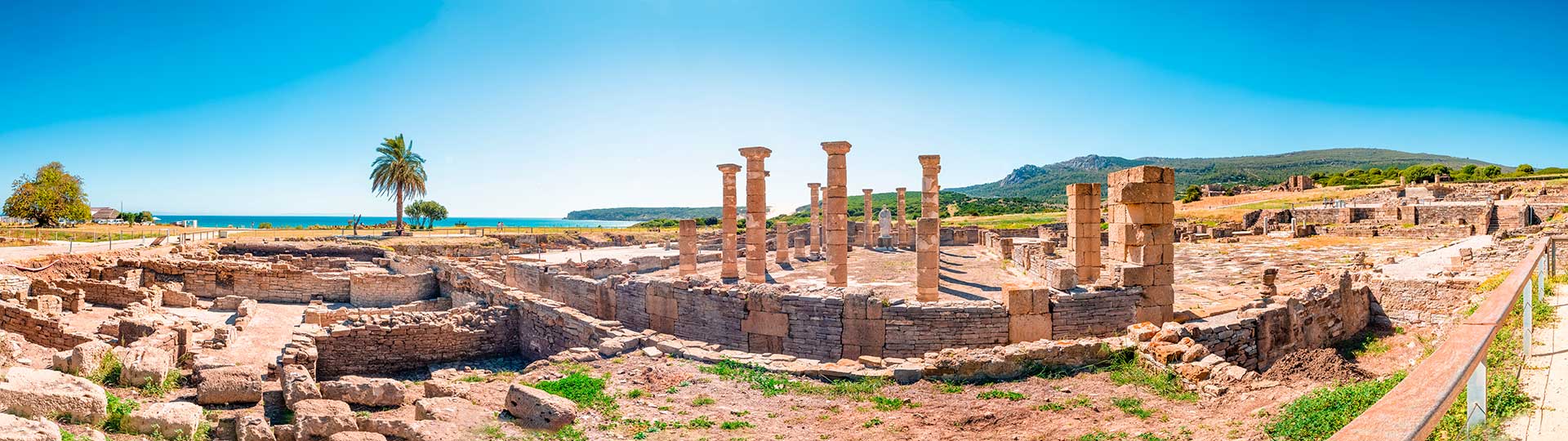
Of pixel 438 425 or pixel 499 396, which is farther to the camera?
pixel 499 396

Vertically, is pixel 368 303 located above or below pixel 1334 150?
below

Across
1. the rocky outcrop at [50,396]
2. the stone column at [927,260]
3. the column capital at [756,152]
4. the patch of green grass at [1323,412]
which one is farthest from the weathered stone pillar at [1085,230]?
the rocky outcrop at [50,396]

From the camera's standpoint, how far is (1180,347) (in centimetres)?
962

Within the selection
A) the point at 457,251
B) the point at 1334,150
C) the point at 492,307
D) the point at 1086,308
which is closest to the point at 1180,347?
the point at 1086,308

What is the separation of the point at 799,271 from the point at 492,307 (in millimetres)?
10460

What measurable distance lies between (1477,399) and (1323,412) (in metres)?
2.66

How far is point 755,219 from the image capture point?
68.8ft

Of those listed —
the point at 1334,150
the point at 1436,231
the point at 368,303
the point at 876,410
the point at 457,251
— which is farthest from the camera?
the point at 1334,150

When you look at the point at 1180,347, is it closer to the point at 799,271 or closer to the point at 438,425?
the point at 438,425

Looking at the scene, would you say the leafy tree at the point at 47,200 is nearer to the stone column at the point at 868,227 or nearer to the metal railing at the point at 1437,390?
the stone column at the point at 868,227

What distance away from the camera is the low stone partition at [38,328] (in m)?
14.0

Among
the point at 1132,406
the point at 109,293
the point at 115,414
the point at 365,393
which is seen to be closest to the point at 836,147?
the point at 1132,406

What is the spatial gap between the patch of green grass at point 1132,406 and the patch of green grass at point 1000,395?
3.49ft

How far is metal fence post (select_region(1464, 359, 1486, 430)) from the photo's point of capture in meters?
3.68
